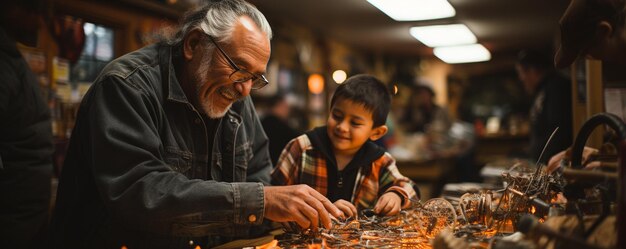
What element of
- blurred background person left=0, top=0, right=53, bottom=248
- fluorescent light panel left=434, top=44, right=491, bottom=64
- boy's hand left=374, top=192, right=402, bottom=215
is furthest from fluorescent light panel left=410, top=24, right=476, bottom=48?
boy's hand left=374, top=192, right=402, bottom=215

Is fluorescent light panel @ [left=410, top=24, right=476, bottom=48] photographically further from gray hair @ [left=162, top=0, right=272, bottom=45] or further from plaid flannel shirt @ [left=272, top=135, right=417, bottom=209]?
gray hair @ [left=162, top=0, right=272, bottom=45]

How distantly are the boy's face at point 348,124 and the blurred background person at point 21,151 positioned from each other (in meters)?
1.80

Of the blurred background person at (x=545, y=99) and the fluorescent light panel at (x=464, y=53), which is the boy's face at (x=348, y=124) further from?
the fluorescent light panel at (x=464, y=53)

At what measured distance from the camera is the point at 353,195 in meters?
2.31

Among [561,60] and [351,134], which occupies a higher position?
[561,60]

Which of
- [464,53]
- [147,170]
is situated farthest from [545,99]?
[464,53]

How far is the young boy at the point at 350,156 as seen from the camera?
90.5 inches

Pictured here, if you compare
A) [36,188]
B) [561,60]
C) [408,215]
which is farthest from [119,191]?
[36,188]

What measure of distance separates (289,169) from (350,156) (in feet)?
0.98

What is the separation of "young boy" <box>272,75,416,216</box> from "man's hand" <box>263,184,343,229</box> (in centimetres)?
67

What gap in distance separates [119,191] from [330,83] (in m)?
8.17

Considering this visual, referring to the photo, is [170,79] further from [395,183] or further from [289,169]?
[395,183]

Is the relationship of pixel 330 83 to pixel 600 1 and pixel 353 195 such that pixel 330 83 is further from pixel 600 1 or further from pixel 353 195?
pixel 600 1

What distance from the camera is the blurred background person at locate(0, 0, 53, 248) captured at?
292cm
